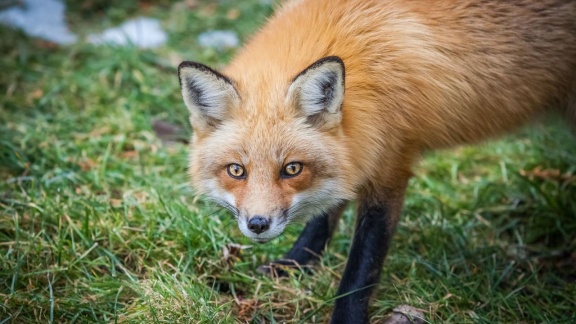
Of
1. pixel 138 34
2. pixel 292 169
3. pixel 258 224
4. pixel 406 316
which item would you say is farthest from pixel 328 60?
pixel 138 34

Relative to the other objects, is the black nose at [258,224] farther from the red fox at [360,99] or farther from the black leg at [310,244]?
the black leg at [310,244]

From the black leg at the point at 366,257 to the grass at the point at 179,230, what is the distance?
16 centimetres

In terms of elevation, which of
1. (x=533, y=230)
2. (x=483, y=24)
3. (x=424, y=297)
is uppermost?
(x=483, y=24)

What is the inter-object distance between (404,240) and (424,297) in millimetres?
770

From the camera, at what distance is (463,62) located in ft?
12.0

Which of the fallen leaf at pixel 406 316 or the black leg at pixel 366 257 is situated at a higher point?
the black leg at pixel 366 257

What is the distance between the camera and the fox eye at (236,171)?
10.4ft

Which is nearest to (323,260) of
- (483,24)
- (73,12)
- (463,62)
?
(463,62)

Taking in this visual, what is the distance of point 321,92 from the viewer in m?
3.12

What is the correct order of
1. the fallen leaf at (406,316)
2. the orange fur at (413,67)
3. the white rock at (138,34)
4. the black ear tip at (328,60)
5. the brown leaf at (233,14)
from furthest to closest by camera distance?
the brown leaf at (233,14)
the white rock at (138,34)
the fallen leaf at (406,316)
the orange fur at (413,67)
the black ear tip at (328,60)

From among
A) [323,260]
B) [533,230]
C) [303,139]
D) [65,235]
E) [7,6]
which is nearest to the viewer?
[303,139]

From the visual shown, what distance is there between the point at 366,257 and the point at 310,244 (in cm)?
65

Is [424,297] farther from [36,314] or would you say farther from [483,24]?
[36,314]

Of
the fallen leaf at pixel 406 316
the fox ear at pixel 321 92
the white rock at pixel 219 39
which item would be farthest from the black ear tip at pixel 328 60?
the white rock at pixel 219 39
